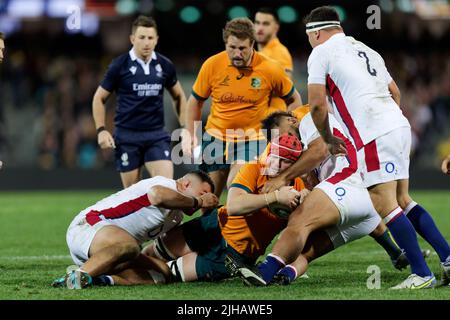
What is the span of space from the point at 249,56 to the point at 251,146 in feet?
2.99

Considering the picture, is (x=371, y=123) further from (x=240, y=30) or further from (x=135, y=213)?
(x=240, y=30)

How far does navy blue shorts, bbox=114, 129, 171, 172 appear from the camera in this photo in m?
11.0

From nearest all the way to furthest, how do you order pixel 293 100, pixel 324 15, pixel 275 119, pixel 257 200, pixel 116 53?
pixel 257 200 → pixel 324 15 → pixel 275 119 → pixel 293 100 → pixel 116 53

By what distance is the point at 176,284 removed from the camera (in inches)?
302

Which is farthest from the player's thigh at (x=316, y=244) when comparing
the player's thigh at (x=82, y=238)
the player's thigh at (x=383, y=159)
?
the player's thigh at (x=82, y=238)

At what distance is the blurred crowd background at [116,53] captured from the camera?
914 inches

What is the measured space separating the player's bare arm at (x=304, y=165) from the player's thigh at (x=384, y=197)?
0.56m

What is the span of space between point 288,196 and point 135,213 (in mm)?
1211

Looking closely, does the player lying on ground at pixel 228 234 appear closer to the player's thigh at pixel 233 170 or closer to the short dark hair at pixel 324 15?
the short dark hair at pixel 324 15

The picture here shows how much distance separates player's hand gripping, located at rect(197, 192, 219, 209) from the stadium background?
559 inches

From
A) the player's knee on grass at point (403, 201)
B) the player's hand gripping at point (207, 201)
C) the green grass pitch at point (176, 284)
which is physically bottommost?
the green grass pitch at point (176, 284)

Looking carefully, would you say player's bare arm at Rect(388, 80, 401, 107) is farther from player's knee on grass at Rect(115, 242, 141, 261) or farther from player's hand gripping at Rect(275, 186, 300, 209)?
player's knee on grass at Rect(115, 242, 141, 261)

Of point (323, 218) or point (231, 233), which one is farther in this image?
point (231, 233)

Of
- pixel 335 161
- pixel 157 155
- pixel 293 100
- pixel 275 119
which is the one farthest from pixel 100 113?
pixel 335 161
